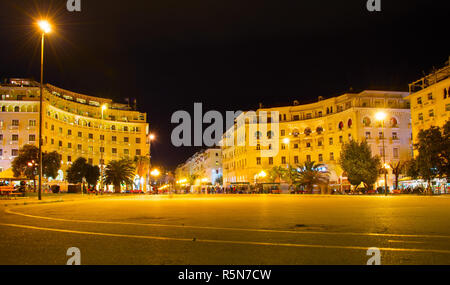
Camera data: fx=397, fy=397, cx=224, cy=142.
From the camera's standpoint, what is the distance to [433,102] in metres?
54.9

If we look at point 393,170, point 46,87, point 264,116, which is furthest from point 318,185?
point 46,87

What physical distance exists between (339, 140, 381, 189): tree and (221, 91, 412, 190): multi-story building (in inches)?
203

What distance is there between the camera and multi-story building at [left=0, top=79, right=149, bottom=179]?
243 feet

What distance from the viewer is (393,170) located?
6138 cm

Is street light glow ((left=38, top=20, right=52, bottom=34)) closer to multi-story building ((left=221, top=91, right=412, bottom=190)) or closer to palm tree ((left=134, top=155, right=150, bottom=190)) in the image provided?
multi-story building ((left=221, top=91, right=412, bottom=190))

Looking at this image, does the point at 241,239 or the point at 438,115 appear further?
the point at 438,115

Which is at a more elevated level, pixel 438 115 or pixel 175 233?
pixel 438 115

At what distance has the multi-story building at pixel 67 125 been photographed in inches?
2913

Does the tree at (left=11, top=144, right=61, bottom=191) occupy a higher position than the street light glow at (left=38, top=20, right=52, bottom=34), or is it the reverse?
the street light glow at (left=38, top=20, right=52, bottom=34)

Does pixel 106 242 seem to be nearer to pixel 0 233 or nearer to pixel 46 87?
pixel 0 233

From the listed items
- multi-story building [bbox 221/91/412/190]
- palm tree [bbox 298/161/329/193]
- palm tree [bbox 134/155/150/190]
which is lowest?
palm tree [bbox 298/161/329/193]

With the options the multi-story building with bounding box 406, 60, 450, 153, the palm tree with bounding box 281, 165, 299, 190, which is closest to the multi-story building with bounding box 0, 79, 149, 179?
the palm tree with bounding box 281, 165, 299, 190

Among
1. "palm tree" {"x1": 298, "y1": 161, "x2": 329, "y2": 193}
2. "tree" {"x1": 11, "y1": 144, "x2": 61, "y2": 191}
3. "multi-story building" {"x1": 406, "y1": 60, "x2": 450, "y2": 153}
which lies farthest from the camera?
"palm tree" {"x1": 298, "y1": 161, "x2": 329, "y2": 193}
